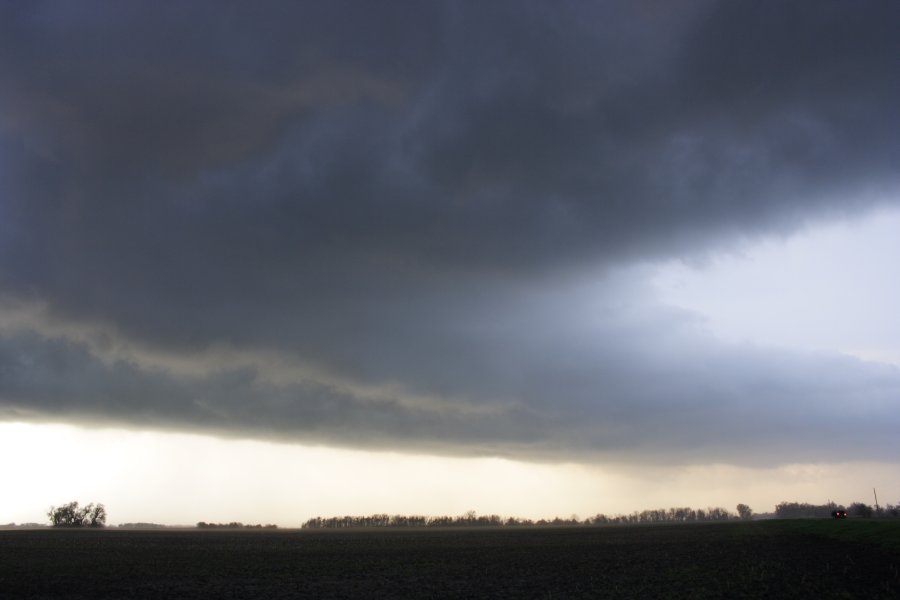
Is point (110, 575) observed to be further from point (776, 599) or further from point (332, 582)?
point (776, 599)

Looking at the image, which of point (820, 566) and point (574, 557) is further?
point (574, 557)

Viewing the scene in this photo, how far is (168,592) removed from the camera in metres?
39.4

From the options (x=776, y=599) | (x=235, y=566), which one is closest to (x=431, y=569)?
(x=235, y=566)

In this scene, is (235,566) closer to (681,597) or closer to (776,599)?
(681,597)

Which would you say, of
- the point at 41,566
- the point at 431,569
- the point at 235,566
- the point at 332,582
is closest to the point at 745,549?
the point at 431,569

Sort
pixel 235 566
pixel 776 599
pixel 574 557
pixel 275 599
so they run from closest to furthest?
1. pixel 776 599
2. pixel 275 599
3. pixel 235 566
4. pixel 574 557

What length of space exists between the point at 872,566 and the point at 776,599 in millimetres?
21938

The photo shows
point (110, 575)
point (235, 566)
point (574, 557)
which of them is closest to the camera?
point (110, 575)

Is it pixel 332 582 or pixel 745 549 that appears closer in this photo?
pixel 332 582

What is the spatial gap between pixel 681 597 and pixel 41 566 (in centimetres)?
5370

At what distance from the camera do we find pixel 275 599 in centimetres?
3666

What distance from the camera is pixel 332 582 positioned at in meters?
45.3

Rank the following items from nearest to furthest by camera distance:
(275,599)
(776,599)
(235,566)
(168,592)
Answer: (776,599), (275,599), (168,592), (235,566)

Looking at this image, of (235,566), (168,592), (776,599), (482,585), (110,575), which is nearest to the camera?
(776,599)
